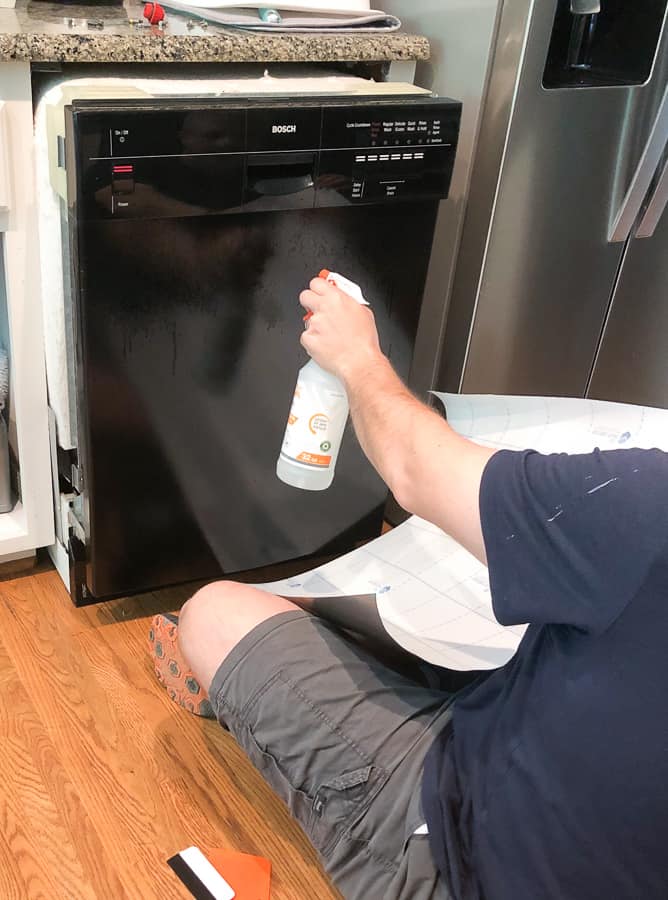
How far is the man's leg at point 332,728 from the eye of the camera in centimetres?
106

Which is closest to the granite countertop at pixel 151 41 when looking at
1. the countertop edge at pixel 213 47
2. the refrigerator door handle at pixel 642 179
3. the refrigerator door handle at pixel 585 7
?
the countertop edge at pixel 213 47

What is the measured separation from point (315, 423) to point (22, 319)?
0.54 m

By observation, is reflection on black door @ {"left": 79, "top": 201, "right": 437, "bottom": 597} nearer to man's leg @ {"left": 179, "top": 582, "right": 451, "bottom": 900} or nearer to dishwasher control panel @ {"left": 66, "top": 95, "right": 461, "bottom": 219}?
dishwasher control panel @ {"left": 66, "top": 95, "right": 461, "bottom": 219}

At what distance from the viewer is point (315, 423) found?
1.17 meters

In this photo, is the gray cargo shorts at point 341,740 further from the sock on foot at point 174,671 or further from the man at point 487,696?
the sock on foot at point 174,671

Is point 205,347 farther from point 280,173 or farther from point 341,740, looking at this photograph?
point 341,740

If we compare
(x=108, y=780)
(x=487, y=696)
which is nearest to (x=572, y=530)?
(x=487, y=696)

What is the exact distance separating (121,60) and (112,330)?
38 centimetres

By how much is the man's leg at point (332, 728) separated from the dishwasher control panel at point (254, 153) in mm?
574

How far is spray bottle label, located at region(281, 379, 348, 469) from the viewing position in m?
1.17

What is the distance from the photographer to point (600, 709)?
2.69 ft

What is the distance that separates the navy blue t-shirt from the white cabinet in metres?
0.86

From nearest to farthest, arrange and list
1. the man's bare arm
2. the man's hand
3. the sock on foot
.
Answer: the man's bare arm
the man's hand
the sock on foot

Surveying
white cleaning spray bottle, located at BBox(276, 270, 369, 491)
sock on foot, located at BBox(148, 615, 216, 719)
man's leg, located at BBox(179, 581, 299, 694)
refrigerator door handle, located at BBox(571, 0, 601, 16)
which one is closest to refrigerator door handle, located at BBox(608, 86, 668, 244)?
refrigerator door handle, located at BBox(571, 0, 601, 16)
